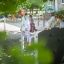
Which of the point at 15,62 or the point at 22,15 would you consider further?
the point at 22,15

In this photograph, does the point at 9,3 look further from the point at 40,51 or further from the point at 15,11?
the point at 40,51

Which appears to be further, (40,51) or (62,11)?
(62,11)

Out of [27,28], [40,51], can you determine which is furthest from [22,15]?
[40,51]

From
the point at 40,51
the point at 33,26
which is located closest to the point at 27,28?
the point at 33,26

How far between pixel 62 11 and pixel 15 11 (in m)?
0.08

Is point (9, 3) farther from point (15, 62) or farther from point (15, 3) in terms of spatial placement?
point (15, 62)

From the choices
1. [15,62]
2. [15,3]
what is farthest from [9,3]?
[15,62]

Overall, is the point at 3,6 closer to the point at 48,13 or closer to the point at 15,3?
the point at 15,3

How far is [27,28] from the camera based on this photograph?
32 cm

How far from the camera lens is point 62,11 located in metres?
0.30

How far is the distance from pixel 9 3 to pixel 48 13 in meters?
0.12

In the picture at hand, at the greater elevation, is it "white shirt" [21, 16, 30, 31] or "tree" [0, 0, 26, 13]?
"tree" [0, 0, 26, 13]

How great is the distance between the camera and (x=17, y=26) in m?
0.31

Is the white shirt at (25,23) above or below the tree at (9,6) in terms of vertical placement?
below
